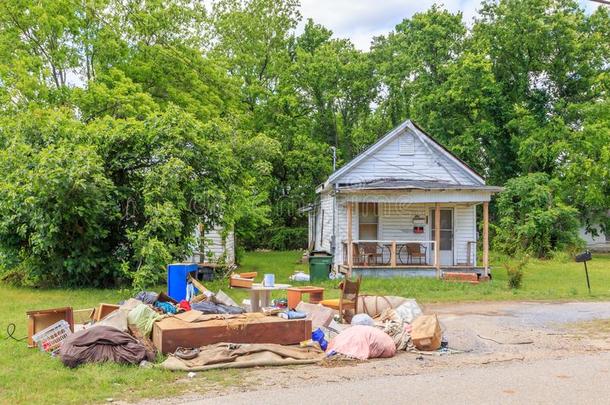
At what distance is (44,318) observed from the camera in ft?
28.9

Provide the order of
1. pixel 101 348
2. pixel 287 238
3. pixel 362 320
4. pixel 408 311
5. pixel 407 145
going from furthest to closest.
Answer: pixel 287 238 < pixel 407 145 < pixel 408 311 < pixel 362 320 < pixel 101 348

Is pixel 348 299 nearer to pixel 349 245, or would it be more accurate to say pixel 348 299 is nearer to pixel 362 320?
pixel 362 320

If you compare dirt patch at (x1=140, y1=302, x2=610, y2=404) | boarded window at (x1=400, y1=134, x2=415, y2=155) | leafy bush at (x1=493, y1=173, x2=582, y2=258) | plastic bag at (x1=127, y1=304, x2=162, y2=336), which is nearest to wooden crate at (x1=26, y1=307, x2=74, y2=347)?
plastic bag at (x1=127, y1=304, x2=162, y2=336)

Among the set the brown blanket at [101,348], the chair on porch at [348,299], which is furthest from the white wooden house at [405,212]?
the brown blanket at [101,348]

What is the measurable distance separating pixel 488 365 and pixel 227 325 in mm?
3693

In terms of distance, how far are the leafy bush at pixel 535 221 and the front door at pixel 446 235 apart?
7.92 m

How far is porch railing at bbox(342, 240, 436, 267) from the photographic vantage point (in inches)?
778

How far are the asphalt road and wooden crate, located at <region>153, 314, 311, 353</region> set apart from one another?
1.89 metres

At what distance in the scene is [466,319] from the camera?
11.7 m

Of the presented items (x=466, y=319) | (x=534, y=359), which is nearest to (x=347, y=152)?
(x=466, y=319)

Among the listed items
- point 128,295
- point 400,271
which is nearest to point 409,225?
point 400,271

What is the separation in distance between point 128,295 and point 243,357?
24.3 ft

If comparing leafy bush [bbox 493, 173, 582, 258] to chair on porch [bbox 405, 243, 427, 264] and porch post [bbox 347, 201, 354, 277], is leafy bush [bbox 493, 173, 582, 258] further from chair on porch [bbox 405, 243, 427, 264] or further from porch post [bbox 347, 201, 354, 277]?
porch post [bbox 347, 201, 354, 277]

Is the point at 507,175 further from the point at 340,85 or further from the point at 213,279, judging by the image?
the point at 213,279
